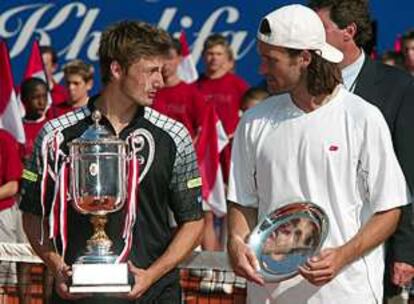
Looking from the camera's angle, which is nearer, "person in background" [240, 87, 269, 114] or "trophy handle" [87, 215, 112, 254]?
"trophy handle" [87, 215, 112, 254]

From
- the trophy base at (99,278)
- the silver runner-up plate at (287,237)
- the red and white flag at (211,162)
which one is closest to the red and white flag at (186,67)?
the red and white flag at (211,162)

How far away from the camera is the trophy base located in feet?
19.8

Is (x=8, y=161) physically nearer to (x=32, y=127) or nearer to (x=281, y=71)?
(x=32, y=127)

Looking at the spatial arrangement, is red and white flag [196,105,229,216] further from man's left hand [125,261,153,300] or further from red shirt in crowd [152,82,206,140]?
man's left hand [125,261,153,300]

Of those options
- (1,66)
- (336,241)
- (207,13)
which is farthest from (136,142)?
(207,13)

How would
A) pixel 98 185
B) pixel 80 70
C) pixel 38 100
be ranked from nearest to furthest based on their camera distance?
pixel 98 185 < pixel 38 100 < pixel 80 70

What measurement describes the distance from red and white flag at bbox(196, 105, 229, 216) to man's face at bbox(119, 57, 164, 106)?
26.9ft

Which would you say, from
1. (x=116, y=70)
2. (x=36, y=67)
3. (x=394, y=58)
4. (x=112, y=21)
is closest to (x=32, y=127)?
(x=36, y=67)

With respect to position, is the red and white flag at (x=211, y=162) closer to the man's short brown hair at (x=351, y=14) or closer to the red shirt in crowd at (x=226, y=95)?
the red shirt in crowd at (x=226, y=95)

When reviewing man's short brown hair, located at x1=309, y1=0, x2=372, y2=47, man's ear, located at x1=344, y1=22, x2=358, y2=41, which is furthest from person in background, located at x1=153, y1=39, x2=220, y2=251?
man's ear, located at x1=344, y1=22, x2=358, y2=41

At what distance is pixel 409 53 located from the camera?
14289mm

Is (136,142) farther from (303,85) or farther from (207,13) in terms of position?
(207,13)

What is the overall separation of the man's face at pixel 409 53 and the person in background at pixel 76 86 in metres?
3.12

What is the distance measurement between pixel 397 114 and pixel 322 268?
4.23 feet
